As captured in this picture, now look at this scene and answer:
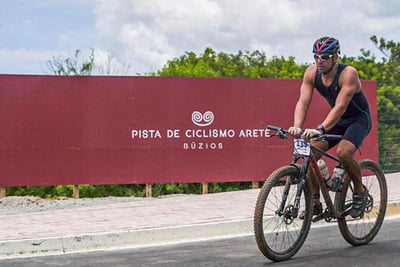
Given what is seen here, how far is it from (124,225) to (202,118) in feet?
14.2

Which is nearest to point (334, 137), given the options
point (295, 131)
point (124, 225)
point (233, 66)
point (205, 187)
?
point (295, 131)

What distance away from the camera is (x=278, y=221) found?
6.58 meters

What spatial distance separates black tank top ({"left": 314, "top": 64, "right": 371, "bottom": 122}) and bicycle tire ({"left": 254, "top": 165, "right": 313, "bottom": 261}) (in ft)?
2.85

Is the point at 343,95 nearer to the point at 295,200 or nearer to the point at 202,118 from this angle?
the point at 295,200

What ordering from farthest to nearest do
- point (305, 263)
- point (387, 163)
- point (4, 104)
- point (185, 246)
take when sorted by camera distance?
point (387, 163), point (4, 104), point (185, 246), point (305, 263)

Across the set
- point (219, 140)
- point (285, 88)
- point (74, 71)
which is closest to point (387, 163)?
point (285, 88)

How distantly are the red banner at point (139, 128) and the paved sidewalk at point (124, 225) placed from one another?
5.51 ft

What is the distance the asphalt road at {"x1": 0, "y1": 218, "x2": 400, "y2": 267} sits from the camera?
674 cm

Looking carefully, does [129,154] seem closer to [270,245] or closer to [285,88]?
[285,88]

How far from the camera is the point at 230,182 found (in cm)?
1316

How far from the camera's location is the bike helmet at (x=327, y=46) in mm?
6875

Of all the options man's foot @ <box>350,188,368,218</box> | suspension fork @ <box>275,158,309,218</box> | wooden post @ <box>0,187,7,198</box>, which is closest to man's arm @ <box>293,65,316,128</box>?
suspension fork @ <box>275,158,309,218</box>

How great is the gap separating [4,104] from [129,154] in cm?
220

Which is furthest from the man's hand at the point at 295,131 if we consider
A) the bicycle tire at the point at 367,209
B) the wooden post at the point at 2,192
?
the wooden post at the point at 2,192
